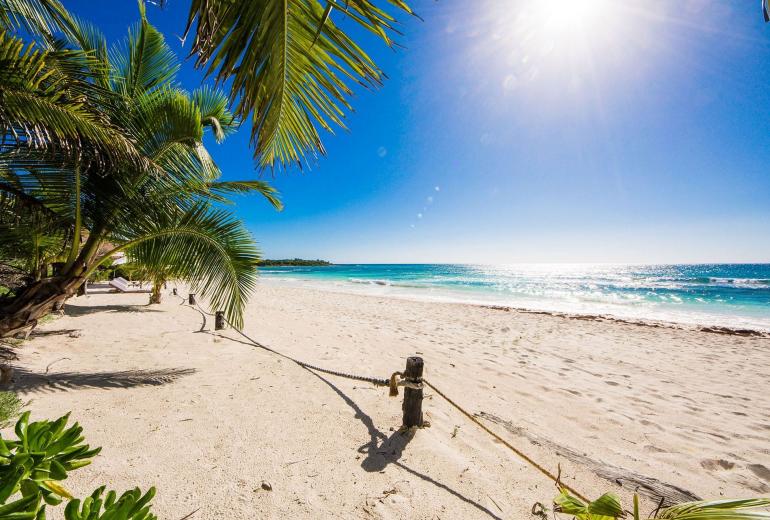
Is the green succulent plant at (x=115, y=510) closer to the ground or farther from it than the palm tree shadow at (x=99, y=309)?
farther from it

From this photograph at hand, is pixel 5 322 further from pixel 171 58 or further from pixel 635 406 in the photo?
pixel 635 406

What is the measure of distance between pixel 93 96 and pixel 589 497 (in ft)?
16.9

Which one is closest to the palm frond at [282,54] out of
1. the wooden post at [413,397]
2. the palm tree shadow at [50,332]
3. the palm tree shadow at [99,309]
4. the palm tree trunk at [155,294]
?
the wooden post at [413,397]

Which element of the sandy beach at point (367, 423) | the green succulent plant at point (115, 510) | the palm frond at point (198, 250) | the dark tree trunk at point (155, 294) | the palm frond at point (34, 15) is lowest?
the sandy beach at point (367, 423)

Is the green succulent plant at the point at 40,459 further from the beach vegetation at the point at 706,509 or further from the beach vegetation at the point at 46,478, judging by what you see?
the beach vegetation at the point at 706,509

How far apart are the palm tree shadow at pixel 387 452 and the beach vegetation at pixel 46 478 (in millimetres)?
1727

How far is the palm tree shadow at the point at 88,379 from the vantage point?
2914mm

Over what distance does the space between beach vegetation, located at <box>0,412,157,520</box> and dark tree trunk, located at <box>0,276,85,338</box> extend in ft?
10.4

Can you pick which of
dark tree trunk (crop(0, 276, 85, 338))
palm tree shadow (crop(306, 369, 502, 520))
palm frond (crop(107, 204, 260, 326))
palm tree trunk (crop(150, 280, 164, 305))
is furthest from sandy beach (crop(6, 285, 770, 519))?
palm tree trunk (crop(150, 280, 164, 305))

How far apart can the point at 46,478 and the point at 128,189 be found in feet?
11.7

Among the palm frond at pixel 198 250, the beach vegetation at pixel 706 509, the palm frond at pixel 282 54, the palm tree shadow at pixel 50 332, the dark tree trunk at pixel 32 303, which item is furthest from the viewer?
the palm tree shadow at pixel 50 332

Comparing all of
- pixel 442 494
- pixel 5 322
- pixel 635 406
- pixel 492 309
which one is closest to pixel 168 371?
pixel 5 322

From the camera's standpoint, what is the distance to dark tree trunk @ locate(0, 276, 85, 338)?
290 centimetres

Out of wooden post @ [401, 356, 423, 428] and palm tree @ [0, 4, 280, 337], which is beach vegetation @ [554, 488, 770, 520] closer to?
wooden post @ [401, 356, 423, 428]
